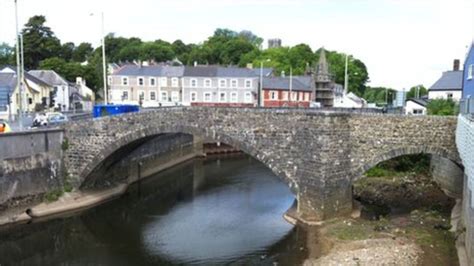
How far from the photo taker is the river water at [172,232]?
19.6 metres

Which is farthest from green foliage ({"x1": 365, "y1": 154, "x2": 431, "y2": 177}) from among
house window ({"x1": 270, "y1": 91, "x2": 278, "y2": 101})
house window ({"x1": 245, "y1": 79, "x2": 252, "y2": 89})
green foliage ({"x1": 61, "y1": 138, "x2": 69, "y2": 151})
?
house window ({"x1": 245, "y1": 79, "x2": 252, "y2": 89})

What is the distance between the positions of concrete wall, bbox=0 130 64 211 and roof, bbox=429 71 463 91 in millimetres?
35449

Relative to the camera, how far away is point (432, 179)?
30609mm

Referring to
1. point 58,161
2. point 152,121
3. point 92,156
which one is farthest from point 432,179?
point 58,161

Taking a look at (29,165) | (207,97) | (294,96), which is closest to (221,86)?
(207,97)

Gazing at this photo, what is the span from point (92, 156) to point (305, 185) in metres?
13.0

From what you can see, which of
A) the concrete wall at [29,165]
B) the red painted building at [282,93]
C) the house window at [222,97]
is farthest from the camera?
the house window at [222,97]

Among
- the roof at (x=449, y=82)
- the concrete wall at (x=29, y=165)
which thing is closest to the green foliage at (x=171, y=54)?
the roof at (x=449, y=82)

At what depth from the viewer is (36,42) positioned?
244ft

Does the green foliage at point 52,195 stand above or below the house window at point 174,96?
below

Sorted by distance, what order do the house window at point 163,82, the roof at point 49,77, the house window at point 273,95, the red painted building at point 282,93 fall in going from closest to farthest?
the roof at point 49,77 → the red painted building at point 282,93 → the house window at point 273,95 → the house window at point 163,82

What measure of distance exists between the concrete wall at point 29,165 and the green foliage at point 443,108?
990 inches

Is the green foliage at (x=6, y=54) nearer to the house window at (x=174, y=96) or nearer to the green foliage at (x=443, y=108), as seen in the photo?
the house window at (x=174, y=96)

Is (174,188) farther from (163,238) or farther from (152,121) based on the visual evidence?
(163,238)
